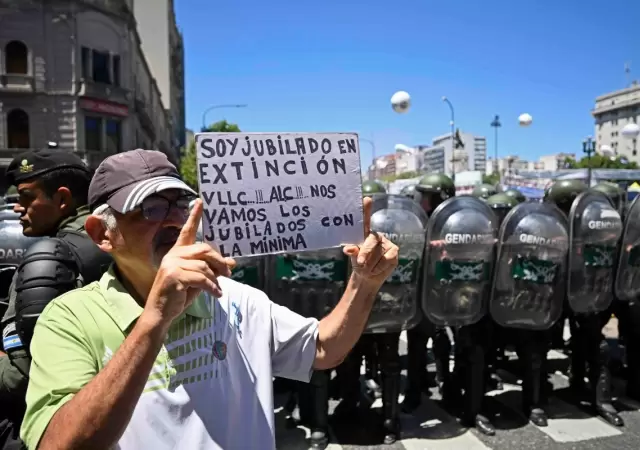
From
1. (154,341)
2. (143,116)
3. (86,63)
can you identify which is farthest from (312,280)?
(143,116)

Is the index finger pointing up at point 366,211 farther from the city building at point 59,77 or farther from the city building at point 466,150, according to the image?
the city building at point 59,77

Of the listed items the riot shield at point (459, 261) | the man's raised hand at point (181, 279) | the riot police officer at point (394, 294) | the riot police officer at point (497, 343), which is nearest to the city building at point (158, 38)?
the riot police officer at point (497, 343)

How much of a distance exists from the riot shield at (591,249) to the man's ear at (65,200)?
3.75 metres

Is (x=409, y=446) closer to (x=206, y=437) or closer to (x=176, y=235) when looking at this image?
(x=206, y=437)

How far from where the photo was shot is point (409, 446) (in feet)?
13.3

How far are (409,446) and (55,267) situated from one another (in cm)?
329

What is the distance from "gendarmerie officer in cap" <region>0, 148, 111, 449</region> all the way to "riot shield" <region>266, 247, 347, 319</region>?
1.77 m

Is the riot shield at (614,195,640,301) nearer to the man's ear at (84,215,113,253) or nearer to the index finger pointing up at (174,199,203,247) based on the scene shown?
the index finger pointing up at (174,199,203,247)

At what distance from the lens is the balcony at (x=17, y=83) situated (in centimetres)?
2511

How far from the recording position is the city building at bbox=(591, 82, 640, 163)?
272 feet

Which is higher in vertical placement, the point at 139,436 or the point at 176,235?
the point at 176,235

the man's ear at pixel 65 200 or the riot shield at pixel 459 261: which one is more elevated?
the man's ear at pixel 65 200

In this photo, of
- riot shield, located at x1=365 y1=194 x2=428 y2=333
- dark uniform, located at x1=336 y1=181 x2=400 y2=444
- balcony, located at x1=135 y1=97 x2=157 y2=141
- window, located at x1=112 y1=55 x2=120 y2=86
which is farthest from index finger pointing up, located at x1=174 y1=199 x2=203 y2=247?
balcony, located at x1=135 y1=97 x2=157 y2=141

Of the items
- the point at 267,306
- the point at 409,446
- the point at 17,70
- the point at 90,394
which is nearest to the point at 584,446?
the point at 409,446
